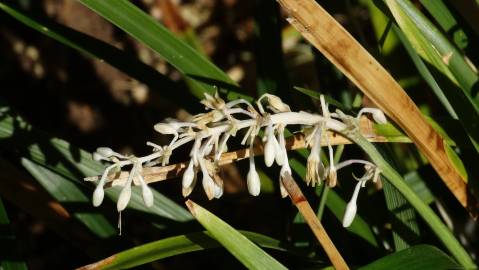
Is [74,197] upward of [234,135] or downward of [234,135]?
upward

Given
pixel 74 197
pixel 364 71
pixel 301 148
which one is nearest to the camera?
pixel 364 71

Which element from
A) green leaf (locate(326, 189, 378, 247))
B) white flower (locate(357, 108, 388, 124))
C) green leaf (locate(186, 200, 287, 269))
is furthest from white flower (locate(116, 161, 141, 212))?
green leaf (locate(326, 189, 378, 247))

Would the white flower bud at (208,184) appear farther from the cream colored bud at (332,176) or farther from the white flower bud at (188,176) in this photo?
the cream colored bud at (332,176)

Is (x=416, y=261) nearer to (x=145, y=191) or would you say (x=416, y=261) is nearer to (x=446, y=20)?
(x=145, y=191)

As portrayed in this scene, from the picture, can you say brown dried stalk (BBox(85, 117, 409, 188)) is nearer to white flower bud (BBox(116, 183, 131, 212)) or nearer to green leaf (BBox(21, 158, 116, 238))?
white flower bud (BBox(116, 183, 131, 212))

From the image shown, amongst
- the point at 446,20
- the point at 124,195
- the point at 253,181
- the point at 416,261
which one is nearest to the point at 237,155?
the point at 253,181

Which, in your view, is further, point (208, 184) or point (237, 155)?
→ point (237, 155)

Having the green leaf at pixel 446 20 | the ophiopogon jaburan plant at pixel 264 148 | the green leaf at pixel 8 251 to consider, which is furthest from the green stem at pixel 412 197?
the green leaf at pixel 8 251

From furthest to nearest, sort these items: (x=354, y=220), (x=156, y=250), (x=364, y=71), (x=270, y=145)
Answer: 1. (x=354, y=220)
2. (x=156, y=250)
3. (x=364, y=71)
4. (x=270, y=145)
